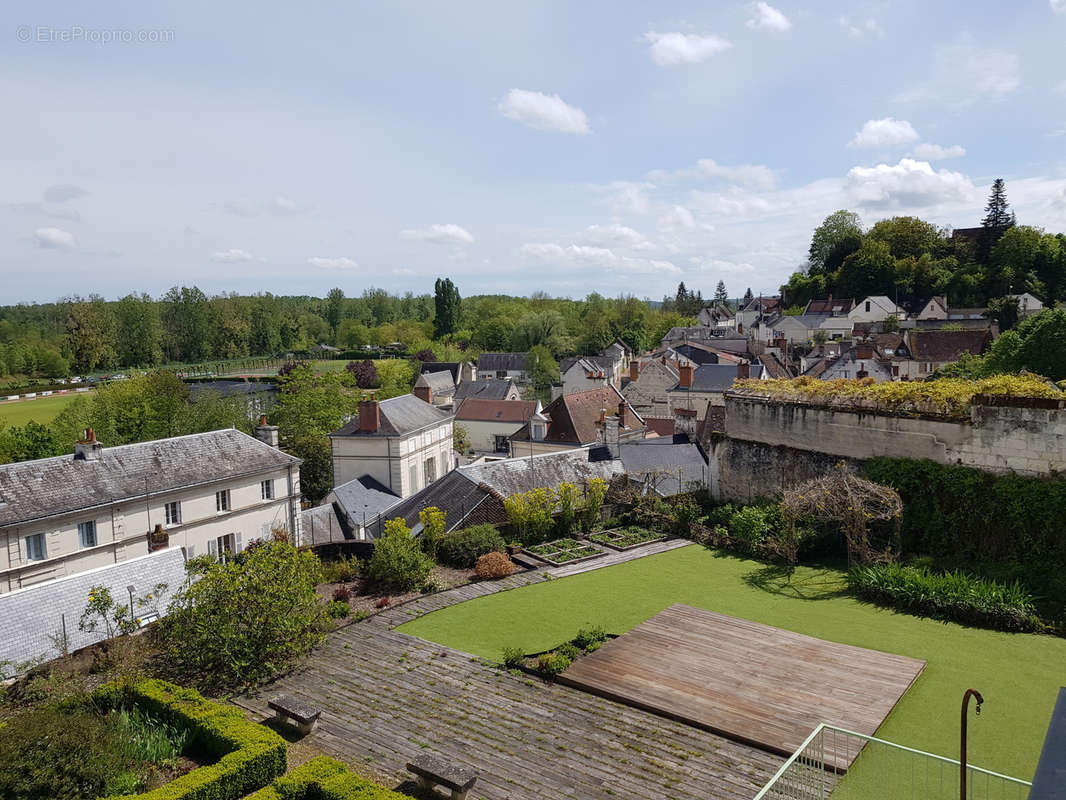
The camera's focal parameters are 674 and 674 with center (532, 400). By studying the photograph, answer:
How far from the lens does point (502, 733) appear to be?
1075cm

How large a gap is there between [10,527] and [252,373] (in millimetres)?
74851

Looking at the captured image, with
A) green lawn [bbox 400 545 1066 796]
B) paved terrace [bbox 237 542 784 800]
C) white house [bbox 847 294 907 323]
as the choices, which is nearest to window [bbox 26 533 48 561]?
paved terrace [bbox 237 542 784 800]

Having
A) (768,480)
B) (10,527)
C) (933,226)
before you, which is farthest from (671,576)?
(933,226)

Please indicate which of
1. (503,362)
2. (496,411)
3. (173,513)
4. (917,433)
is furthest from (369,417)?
(503,362)

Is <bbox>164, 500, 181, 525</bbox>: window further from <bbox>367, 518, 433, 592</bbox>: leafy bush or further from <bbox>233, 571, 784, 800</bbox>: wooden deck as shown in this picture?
<bbox>233, 571, 784, 800</bbox>: wooden deck

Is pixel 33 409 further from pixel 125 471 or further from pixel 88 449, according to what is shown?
pixel 125 471

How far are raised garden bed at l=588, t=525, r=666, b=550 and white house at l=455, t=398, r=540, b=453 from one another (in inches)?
923

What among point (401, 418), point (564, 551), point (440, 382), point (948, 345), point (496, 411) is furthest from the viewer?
point (440, 382)

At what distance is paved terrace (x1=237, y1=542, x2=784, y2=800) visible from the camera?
9.41m

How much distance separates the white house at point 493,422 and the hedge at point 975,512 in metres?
28.4

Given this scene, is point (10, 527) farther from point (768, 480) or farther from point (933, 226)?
point (933, 226)

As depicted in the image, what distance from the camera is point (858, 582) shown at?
15.7m

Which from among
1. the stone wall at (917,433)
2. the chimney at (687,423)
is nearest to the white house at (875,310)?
the chimney at (687,423)

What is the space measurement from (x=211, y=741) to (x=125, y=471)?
14.1 m
